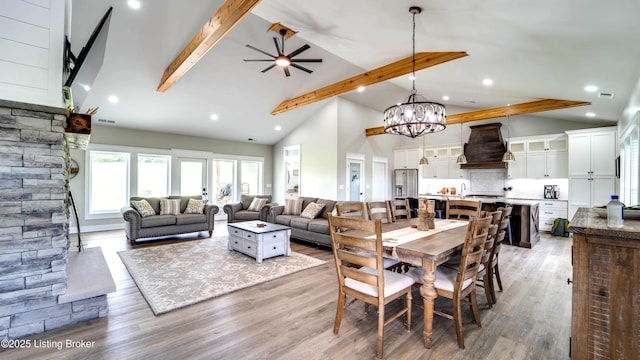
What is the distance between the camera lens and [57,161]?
7.80 ft

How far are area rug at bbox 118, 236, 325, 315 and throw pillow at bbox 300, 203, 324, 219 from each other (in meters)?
1.17

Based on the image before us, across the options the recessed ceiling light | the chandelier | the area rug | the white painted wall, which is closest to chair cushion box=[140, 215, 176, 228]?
the area rug

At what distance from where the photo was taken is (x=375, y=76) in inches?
200

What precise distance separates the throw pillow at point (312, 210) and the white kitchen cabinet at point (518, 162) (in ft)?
18.1

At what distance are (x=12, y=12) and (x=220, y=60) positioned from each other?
11.0 ft

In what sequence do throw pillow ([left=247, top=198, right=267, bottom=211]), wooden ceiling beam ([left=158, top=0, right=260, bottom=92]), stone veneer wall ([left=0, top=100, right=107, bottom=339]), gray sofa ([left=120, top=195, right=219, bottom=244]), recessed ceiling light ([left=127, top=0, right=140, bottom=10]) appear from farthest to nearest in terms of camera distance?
throw pillow ([left=247, top=198, right=267, bottom=211]) < gray sofa ([left=120, top=195, right=219, bottom=244]) < recessed ceiling light ([left=127, top=0, right=140, bottom=10]) < wooden ceiling beam ([left=158, top=0, right=260, bottom=92]) < stone veneer wall ([left=0, top=100, right=107, bottom=339])

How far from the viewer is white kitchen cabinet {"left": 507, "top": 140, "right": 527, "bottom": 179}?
722 centimetres

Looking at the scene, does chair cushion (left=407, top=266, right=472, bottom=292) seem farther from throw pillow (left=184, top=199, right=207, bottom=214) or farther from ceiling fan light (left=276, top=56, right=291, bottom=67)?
throw pillow (left=184, top=199, right=207, bottom=214)

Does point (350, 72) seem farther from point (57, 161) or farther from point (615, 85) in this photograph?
point (57, 161)

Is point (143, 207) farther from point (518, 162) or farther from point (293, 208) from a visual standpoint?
point (518, 162)

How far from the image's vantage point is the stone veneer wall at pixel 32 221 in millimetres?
2184

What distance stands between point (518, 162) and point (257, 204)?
7.16 meters

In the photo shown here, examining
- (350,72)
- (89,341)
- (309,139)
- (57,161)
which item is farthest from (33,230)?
(309,139)

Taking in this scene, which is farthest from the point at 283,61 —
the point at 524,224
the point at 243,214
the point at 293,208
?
the point at 524,224
